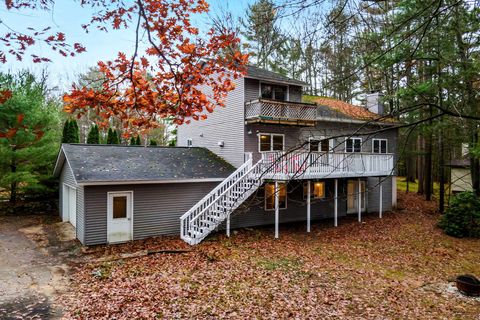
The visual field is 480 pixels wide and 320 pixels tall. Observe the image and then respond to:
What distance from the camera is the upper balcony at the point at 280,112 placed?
14.6 meters

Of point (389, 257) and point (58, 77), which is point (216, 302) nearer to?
point (389, 257)

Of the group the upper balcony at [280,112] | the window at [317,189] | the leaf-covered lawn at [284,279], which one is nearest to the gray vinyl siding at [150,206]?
the leaf-covered lawn at [284,279]

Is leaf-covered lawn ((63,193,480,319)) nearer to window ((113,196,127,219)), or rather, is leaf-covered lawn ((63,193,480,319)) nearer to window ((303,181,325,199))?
window ((113,196,127,219))

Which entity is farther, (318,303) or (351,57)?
(318,303)

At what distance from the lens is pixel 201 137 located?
18.7 meters

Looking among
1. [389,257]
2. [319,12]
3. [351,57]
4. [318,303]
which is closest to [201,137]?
[389,257]

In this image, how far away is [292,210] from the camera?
661 inches

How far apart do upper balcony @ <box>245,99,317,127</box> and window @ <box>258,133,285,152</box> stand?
1.19 metres

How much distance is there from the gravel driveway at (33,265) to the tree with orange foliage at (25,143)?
230 centimetres

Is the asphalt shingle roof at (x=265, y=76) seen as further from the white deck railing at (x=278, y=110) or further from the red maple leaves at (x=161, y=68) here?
the red maple leaves at (x=161, y=68)

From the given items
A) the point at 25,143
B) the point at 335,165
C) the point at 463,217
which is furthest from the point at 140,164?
the point at 463,217

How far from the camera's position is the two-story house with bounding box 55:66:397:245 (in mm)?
12007

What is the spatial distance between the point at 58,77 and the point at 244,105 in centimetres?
2350

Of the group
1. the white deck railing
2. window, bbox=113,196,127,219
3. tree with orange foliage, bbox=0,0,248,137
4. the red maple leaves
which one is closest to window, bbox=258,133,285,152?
the white deck railing
